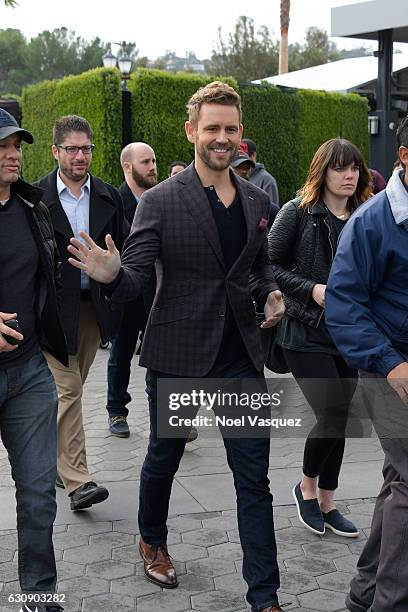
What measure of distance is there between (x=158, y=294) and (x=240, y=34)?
5165cm

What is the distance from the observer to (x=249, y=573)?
3637 mm

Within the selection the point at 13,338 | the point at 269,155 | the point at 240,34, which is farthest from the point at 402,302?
the point at 240,34

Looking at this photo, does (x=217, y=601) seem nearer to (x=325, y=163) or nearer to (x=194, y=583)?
(x=194, y=583)

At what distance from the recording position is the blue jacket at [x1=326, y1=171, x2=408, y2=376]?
10.4ft

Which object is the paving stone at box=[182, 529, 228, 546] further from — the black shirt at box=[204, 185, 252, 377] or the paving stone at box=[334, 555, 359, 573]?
the black shirt at box=[204, 185, 252, 377]

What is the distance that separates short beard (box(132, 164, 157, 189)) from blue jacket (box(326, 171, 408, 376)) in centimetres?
396

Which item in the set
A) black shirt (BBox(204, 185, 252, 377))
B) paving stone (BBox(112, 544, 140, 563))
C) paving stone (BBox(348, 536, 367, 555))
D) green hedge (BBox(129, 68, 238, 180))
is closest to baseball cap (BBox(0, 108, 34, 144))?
black shirt (BBox(204, 185, 252, 377))

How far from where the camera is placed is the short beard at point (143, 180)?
23.2ft

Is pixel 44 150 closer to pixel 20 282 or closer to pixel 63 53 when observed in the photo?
pixel 20 282

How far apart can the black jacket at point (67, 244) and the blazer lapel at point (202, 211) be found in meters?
1.48

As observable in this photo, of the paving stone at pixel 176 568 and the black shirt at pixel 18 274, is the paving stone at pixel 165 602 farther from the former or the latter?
the black shirt at pixel 18 274

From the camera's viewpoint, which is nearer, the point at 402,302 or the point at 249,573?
the point at 402,302
